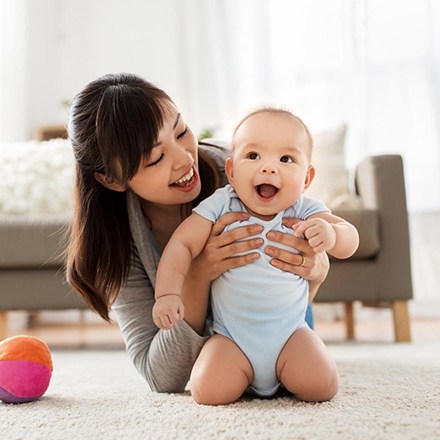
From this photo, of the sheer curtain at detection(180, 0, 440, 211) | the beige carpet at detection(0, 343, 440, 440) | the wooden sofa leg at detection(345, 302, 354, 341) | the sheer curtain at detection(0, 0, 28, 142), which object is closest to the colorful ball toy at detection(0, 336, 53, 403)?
the beige carpet at detection(0, 343, 440, 440)

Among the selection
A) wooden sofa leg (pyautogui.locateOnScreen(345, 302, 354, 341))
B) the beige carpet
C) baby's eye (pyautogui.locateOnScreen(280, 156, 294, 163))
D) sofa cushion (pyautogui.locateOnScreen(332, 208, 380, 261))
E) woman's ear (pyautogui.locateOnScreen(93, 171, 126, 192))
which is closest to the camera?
the beige carpet

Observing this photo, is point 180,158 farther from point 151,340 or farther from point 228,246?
point 151,340

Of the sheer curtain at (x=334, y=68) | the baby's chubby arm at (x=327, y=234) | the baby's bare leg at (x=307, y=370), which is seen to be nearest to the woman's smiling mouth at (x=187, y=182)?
the baby's chubby arm at (x=327, y=234)

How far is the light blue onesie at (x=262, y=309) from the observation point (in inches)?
44.9

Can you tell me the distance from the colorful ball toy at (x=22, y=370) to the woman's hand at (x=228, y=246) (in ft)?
1.09

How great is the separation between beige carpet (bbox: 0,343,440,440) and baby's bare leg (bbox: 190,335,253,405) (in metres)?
0.02

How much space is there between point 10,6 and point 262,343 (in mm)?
3214

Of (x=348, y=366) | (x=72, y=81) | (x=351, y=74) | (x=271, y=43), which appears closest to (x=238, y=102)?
(x=271, y=43)

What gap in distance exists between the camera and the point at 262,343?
114 cm

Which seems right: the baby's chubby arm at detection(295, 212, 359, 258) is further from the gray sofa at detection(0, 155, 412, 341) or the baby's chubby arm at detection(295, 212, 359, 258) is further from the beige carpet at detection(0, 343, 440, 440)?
the gray sofa at detection(0, 155, 412, 341)

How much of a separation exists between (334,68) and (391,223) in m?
1.62

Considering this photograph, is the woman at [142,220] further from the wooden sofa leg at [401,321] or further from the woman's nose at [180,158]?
the wooden sofa leg at [401,321]

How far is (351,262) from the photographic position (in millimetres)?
2318

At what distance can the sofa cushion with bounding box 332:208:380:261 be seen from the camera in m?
2.29
